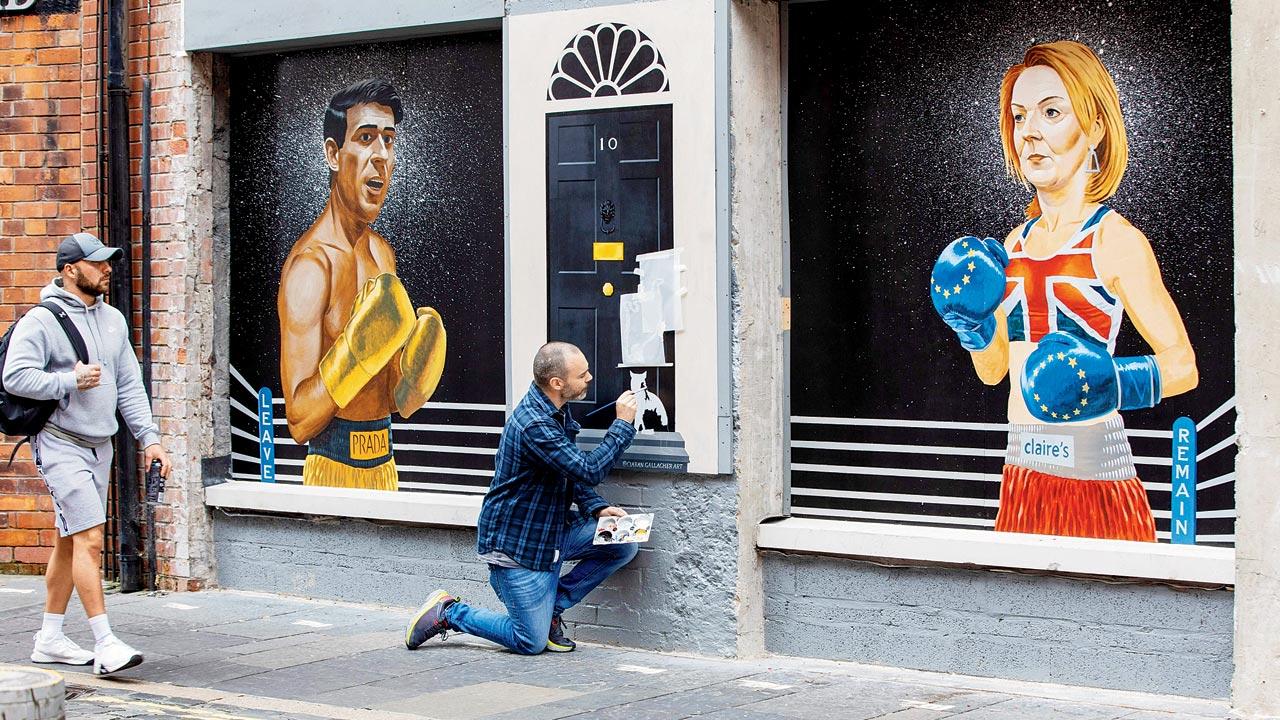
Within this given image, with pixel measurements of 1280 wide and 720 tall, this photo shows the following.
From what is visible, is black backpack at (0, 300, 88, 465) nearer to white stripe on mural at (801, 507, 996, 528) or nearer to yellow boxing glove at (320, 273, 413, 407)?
yellow boxing glove at (320, 273, 413, 407)

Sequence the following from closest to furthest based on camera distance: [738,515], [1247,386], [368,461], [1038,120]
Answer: [1247,386]
[1038,120]
[738,515]
[368,461]

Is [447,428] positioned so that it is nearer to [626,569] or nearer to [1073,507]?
[626,569]

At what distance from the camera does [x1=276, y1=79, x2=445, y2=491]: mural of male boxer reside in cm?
897

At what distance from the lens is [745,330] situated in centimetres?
745

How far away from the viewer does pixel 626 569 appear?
7.80 metres

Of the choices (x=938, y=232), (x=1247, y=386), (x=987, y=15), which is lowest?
(x=1247, y=386)

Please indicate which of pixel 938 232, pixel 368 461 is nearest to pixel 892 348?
pixel 938 232

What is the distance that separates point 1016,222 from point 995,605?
1710 mm

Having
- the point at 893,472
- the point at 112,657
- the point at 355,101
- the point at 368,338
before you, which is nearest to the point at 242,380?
the point at 368,338

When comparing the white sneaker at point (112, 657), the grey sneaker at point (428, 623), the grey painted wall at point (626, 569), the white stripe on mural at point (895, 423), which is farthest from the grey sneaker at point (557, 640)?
the white sneaker at point (112, 657)

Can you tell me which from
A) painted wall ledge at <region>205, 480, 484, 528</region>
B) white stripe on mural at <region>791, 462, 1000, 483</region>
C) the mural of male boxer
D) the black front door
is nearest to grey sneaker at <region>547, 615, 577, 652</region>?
painted wall ledge at <region>205, 480, 484, 528</region>

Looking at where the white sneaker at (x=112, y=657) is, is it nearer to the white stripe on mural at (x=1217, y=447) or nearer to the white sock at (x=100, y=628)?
the white sock at (x=100, y=628)

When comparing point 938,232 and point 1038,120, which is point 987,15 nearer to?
point 1038,120

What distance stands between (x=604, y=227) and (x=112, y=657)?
10.1 ft
